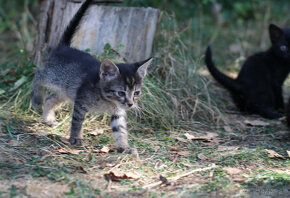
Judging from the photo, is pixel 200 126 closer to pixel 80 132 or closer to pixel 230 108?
pixel 230 108

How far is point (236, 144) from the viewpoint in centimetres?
390

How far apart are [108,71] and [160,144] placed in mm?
953

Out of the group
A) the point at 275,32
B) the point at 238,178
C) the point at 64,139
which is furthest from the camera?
the point at 275,32

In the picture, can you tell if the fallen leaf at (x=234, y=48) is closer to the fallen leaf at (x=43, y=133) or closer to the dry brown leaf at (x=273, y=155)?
the dry brown leaf at (x=273, y=155)

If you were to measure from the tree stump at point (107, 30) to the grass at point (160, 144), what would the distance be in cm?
28

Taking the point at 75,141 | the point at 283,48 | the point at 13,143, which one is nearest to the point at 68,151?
the point at 75,141

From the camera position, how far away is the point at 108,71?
340cm

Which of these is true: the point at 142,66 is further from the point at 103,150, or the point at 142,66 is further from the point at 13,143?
the point at 13,143

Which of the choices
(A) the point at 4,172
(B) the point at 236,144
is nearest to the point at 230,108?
(B) the point at 236,144

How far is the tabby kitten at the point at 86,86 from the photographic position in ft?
11.2

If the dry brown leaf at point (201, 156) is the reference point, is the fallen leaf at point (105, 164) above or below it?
below

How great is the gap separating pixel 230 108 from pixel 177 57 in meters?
1.11

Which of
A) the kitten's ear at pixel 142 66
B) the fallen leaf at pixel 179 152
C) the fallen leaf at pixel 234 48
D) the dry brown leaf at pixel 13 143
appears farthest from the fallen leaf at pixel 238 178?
the fallen leaf at pixel 234 48

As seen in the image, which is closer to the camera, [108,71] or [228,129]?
[108,71]
